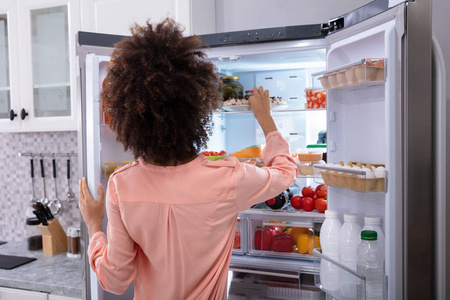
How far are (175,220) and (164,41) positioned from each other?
0.46 metres

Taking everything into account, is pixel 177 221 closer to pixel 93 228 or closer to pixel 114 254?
pixel 114 254

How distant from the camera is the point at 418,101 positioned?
1177mm

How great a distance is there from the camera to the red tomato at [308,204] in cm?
179

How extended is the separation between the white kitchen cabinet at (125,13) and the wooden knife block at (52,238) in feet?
4.18

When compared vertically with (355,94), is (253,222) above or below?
below

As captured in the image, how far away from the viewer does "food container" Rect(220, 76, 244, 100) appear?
1.97m

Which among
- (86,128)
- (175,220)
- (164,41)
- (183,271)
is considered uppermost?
(164,41)

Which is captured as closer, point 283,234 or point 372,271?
point 372,271

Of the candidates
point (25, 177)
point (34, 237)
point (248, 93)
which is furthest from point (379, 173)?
point (25, 177)

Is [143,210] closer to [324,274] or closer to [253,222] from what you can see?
[324,274]

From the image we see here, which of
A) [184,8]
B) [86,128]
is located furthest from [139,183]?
[184,8]

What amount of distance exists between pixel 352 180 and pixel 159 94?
711mm

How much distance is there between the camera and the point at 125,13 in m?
2.12

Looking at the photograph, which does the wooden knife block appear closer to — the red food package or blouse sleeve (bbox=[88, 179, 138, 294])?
the red food package
